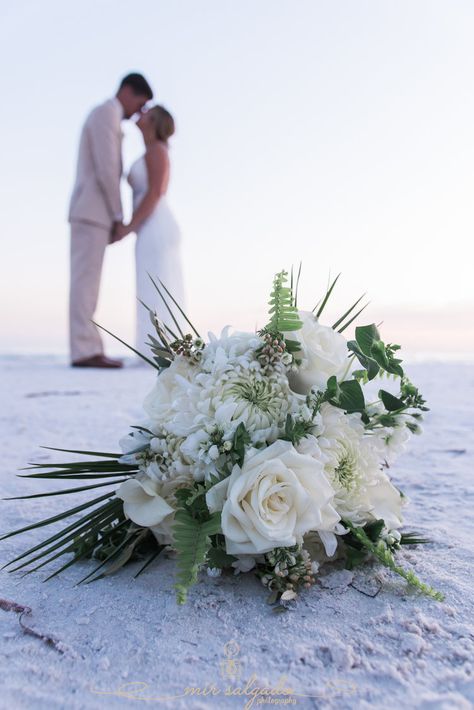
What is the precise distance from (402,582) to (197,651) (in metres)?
0.41

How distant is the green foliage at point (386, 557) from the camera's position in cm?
97

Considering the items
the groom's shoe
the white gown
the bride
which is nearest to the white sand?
the groom's shoe

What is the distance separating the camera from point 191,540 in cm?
94

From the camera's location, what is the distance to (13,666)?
0.82m

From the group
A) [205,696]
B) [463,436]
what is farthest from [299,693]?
[463,436]

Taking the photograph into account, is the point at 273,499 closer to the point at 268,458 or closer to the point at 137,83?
the point at 268,458

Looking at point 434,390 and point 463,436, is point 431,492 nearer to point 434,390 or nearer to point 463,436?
point 463,436

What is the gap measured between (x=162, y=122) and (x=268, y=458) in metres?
5.90

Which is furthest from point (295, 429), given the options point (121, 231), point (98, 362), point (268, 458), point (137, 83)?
point (137, 83)

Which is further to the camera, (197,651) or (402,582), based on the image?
(402,582)

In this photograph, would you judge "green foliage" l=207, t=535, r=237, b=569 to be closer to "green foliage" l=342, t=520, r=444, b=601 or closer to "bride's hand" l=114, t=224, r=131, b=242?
"green foliage" l=342, t=520, r=444, b=601

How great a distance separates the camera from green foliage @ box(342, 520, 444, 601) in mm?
967

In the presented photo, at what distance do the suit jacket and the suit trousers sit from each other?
5.1 inches

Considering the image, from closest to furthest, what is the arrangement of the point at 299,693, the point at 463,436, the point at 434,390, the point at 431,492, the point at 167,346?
the point at 299,693 < the point at 167,346 < the point at 431,492 < the point at 463,436 < the point at 434,390
